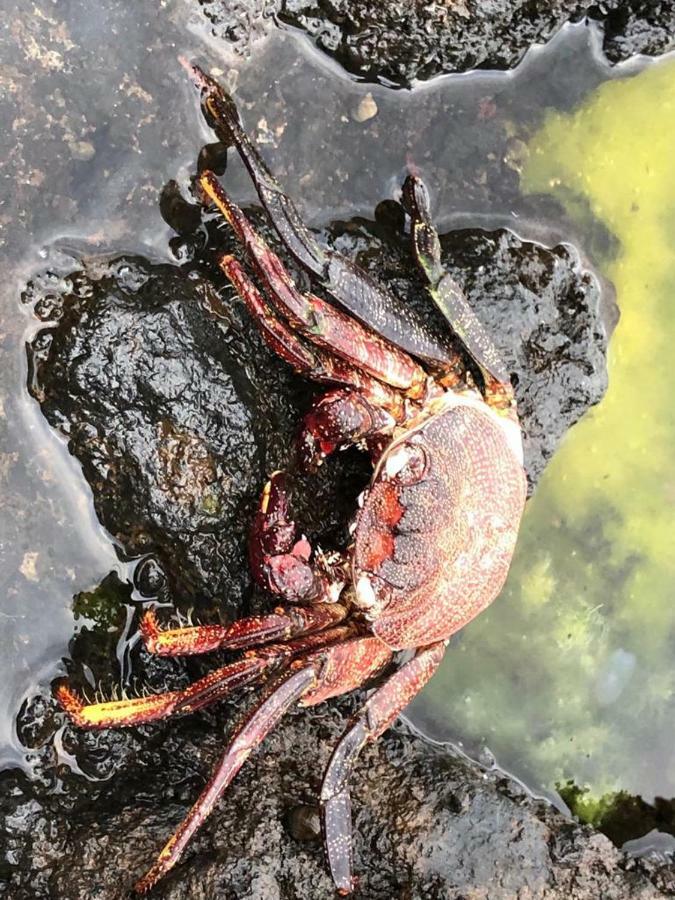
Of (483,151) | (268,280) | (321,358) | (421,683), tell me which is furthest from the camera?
(483,151)

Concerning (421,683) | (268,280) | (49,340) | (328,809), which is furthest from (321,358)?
(328,809)

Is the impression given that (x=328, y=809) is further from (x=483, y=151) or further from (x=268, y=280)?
(x=483, y=151)

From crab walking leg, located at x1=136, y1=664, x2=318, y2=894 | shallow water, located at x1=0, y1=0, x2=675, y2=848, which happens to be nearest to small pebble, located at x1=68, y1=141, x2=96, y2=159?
shallow water, located at x1=0, y1=0, x2=675, y2=848

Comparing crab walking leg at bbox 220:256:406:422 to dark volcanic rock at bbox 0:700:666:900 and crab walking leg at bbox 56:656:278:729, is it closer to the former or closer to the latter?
crab walking leg at bbox 56:656:278:729

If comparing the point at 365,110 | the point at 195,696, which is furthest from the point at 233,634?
the point at 365,110

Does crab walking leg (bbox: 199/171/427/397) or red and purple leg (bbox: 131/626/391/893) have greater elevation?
crab walking leg (bbox: 199/171/427/397)

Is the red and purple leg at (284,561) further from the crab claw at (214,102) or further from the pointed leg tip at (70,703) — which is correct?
the crab claw at (214,102)
